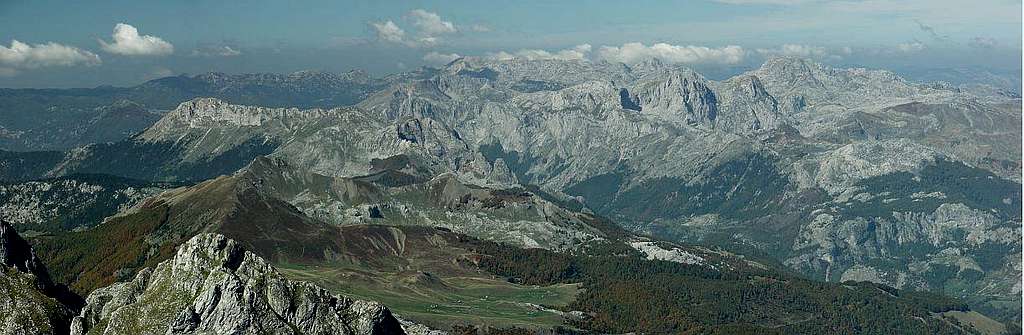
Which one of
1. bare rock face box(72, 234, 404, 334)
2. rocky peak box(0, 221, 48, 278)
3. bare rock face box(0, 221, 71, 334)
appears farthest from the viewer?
rocky peak box(0, 221, 48, 278)

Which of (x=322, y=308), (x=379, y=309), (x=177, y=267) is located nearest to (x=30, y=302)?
(x=177, y=267)

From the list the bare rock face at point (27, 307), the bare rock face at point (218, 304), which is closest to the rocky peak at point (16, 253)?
the bare rock face at point (27, 307)

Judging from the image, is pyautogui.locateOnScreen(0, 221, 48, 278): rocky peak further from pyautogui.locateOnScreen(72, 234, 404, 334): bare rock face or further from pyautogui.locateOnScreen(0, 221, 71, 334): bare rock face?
pyautogui.locateOnScreen(72, 234, 404, 334): bare rock face

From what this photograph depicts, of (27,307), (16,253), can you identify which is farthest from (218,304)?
(16,253)

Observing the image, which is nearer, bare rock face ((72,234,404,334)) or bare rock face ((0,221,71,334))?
bare rock face ((0,221,71,334))

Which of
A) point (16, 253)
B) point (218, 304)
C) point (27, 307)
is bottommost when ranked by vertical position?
point (218, 304)

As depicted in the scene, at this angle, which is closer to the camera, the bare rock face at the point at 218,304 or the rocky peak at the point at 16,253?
the bare rock face at the point at 218,304

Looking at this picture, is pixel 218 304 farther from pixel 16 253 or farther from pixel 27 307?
pixel 16 253

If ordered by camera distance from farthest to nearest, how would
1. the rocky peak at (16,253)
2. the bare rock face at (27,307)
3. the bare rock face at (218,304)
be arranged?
the rocky peak at (16,253)
the bare rock face at (218,304)
the bare rock face at (27,307)

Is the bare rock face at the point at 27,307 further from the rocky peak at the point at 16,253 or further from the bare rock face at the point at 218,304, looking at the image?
the rocky peak at the point at 16,253

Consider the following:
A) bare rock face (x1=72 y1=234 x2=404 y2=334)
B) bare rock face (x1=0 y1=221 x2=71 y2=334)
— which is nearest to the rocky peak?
bare rock face (x1=0 y1=221 x2=71 y2=334)
